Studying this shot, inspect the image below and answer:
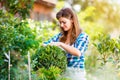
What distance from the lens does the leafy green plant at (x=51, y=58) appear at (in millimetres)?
4914

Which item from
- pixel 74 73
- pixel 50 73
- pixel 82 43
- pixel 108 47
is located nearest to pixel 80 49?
pixel 82 43

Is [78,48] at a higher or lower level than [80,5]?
lower

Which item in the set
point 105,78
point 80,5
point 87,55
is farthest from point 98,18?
point 105,78

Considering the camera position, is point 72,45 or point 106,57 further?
point 106,57

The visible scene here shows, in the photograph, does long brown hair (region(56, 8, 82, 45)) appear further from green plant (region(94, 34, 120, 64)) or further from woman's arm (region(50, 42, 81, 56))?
green plant (region(94, 34, 120, 64))

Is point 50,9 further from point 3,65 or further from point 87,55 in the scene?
point 3,65

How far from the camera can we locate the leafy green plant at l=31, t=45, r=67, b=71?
4914 mm

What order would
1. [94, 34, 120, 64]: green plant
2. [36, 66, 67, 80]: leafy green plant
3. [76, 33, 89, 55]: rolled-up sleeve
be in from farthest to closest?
[94, 34, 120, 64]: green plant, [76, 33, 89, 55]: rolled-up sleeve, [36, 66, 67, 80]: leafy green plant

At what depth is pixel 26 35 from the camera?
496 cm

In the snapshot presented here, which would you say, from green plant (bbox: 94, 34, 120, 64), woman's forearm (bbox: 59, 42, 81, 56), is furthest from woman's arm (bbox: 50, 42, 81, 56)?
green plant (bbox: 94, 34, 120, 64)

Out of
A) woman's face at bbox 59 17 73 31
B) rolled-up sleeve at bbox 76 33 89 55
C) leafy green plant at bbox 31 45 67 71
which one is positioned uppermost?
woman's face at bbox 59 17 73 31

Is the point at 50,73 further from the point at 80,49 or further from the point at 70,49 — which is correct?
the point at 80,49

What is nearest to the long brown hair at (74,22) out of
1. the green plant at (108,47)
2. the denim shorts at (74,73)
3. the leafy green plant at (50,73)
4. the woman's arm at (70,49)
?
the woman's arm at (70,49)

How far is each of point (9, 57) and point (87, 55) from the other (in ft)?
14.6
